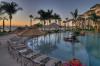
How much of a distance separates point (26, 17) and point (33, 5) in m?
0.28

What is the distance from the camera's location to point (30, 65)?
130 inches

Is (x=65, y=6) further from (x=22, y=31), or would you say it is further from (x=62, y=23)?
(x=22, y=31)

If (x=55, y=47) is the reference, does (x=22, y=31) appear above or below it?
above

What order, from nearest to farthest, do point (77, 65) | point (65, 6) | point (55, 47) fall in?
1. point (77, 65)
2. point (65, 6)
3. point (55, 47)

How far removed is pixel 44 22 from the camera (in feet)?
14.1

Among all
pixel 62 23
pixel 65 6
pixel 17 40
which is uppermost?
pixel 65 6

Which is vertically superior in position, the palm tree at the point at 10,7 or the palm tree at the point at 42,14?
the palm tree at the point at 10,7

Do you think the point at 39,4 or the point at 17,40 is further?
the point at 17,40

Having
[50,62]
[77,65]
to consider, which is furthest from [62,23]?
[77,65]

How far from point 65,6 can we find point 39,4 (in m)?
0.56

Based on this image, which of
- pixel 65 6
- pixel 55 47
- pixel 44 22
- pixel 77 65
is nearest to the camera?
pixel 77 65

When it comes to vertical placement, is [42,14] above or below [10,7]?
below

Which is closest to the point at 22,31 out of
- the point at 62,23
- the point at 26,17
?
the point at 26,17

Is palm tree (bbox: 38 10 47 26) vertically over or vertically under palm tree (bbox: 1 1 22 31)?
under
